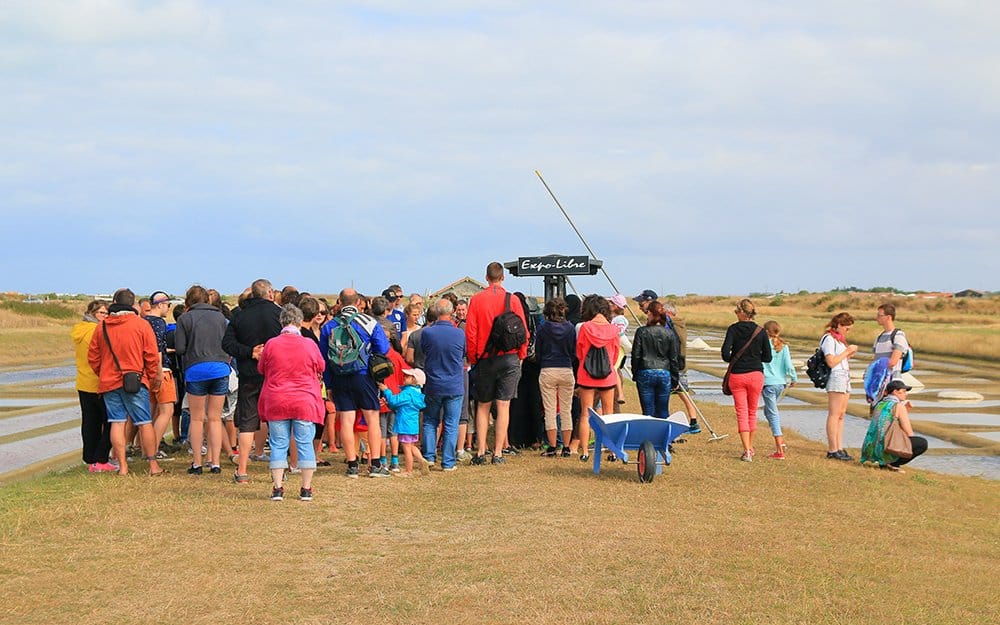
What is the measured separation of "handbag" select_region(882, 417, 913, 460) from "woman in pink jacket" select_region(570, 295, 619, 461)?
330 centimetres

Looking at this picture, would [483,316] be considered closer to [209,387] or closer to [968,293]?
[209,387]

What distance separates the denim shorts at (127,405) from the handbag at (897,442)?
8.46 meters

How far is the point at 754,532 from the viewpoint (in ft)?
28.1

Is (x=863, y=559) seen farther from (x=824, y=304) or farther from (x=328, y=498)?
(x=824, y=304)

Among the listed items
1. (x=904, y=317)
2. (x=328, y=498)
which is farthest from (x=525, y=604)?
(x=904, y=317)

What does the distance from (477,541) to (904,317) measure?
72938mm

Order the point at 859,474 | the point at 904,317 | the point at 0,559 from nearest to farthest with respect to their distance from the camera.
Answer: the point at 0,559, the point at 859,474, the point at 904,317

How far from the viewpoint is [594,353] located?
12258 millimetres

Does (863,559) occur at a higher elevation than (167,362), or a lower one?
lower

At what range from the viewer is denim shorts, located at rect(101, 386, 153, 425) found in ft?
35.2

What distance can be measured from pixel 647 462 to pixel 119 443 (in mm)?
5574

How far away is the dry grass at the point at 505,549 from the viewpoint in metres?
6.43

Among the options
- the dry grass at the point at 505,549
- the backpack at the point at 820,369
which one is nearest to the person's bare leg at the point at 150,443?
the dry grass at the point at 505,549

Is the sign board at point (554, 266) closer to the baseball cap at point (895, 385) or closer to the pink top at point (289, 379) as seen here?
the baseball cap at point (895, 385)
